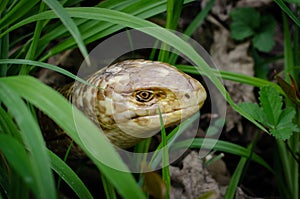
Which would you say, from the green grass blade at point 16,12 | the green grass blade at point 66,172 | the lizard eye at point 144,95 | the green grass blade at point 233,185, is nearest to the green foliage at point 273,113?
the green grass blade at point 233,185

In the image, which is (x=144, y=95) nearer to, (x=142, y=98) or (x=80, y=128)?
(x=142, y=98)

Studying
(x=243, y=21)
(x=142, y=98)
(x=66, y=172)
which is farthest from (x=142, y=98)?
(x=243, y=21)

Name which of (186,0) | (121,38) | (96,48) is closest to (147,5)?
(186,0)

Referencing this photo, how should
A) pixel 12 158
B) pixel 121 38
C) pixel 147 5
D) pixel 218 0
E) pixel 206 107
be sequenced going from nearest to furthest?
pixel 12 158
pixel 147 5
pixel 121 38
pixel 206 107
pixel 218 0

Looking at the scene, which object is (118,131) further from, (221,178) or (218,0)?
(218,0)

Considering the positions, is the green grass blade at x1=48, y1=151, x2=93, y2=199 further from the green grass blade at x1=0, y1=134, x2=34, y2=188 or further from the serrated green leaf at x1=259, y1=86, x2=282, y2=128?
the serrated green leaf at x1=259, y1=86, x2=282, y2=128

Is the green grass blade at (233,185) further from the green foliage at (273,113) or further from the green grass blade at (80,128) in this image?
the green grass blade at (80,128)
